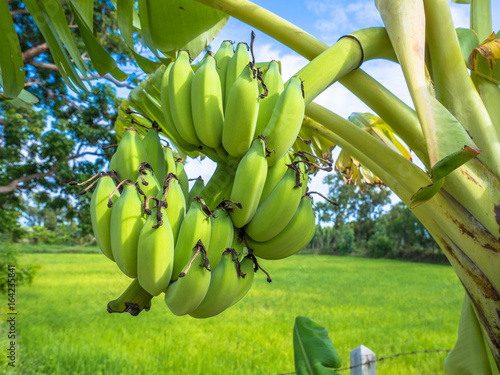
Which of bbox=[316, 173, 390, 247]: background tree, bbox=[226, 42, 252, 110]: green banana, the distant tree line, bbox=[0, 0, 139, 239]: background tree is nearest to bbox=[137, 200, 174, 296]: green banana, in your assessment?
bbox=[226, 42, 252, 110]: green banana

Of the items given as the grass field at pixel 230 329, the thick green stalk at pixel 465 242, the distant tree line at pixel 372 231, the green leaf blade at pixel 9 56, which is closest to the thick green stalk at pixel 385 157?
the thick green stalk at pixel 465 242

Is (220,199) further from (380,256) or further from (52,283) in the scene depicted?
(380,256)

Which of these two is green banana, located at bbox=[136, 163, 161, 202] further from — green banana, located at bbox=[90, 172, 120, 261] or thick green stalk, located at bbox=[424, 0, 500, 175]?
thick green stalk, located at bbox=[424, 0, 500, 175]

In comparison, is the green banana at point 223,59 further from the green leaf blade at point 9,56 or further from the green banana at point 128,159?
the green leaf blade at point 9,56

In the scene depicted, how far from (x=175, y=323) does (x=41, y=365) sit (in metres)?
1.48

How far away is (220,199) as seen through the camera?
532 mm

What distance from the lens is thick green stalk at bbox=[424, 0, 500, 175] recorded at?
2.16 feet

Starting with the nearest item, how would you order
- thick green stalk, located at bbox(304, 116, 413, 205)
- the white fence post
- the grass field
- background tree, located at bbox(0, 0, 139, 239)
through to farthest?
1. thick green stalk, located at bbox(304, 116, 413, 205)
2. the white fence post
3. the grass field
4. background tree, located at bbox(0, 0, 139, 239)

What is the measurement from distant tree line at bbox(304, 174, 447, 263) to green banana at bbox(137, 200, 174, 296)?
33.6 ft

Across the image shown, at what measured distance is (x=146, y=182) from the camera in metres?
0.49

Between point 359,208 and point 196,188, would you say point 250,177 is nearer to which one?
point 196,188

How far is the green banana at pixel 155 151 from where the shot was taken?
58 centimetres

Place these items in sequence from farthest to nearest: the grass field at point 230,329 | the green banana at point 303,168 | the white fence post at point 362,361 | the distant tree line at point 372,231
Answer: the distant tree line at point 372,231 < the grass field at point 230,329 < the white fence post at point 362,361 < the green banana at point 303,168

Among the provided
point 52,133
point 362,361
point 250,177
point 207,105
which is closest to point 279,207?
point 250,177
